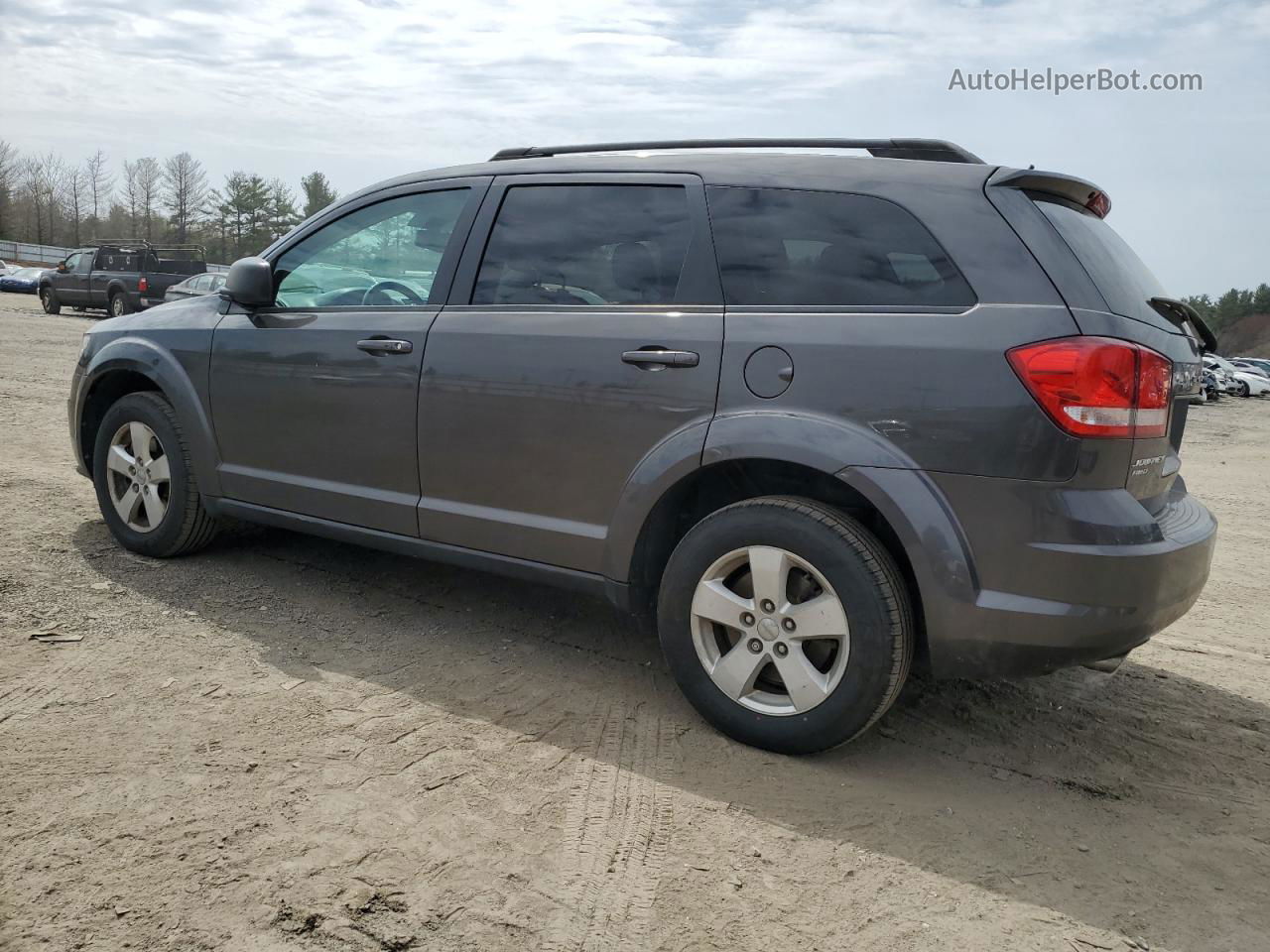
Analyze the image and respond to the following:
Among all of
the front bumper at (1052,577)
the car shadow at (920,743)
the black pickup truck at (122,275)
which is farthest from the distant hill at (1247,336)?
the front bumper at (1052,577)

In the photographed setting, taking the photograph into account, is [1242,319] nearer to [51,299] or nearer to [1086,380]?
[51,299]

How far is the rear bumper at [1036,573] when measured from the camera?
2.81m

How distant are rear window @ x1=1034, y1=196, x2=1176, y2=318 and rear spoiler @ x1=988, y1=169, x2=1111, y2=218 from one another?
0.12 feet

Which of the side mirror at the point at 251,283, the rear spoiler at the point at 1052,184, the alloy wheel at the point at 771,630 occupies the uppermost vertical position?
the rear spoiler at the point at 1052,184

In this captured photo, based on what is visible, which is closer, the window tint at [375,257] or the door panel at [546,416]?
the door panel at [546,416]

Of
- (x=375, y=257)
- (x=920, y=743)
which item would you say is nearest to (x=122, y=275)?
(x=375, y=257)

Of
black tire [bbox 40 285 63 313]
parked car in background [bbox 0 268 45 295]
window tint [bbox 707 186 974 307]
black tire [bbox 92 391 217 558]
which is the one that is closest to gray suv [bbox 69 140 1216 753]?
window tint [bbox 707 186 974 307]

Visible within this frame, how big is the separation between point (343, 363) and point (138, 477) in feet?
Answer: 4.94

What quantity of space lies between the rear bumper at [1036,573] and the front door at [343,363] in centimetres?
200

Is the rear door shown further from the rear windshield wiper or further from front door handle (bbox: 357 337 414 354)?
the rear windshield wiper

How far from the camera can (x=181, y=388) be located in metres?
4.75

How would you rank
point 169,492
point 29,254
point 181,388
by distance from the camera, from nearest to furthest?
1. point 181,388
2. point 169,492
3. point 29,254

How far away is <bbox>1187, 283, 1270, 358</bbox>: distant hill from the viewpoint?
8206 cm

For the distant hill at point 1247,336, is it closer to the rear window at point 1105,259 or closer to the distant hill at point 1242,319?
the distant hill at point 1242,319
